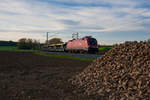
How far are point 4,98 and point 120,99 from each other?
5.02m

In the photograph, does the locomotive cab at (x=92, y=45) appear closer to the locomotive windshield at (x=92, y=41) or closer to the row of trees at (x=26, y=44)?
the locomotive windshield at (x=92, y=41)

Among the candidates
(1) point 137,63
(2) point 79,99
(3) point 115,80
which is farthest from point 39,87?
(1) point 137,63

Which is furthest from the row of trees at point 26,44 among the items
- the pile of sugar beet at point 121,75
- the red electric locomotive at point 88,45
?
the pile of sugar beet at point 121,75

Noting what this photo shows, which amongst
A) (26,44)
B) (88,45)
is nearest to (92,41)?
(88,45)

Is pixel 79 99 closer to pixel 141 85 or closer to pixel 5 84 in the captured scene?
pixel 141 85

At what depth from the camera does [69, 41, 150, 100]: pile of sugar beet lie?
22.9 feet

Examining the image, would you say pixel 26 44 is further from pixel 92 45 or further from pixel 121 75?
pixel 121 75

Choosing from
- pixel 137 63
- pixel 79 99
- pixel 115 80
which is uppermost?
pixel 137 63

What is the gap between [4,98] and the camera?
7.66m

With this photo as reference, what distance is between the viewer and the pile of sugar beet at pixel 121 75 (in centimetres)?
698

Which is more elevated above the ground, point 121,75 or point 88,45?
point 88,45

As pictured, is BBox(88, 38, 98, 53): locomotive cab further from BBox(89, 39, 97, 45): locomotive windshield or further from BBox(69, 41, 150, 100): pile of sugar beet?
BBox(69, 41, 150, 100): pile of sugar beet

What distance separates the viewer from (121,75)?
7.95 meters

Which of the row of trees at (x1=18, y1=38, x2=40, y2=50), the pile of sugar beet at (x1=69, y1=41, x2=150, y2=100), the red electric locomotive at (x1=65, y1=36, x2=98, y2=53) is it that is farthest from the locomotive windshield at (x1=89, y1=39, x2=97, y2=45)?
→ the row of trees at (x1=18, y1=38, x2=40, y2=50)
